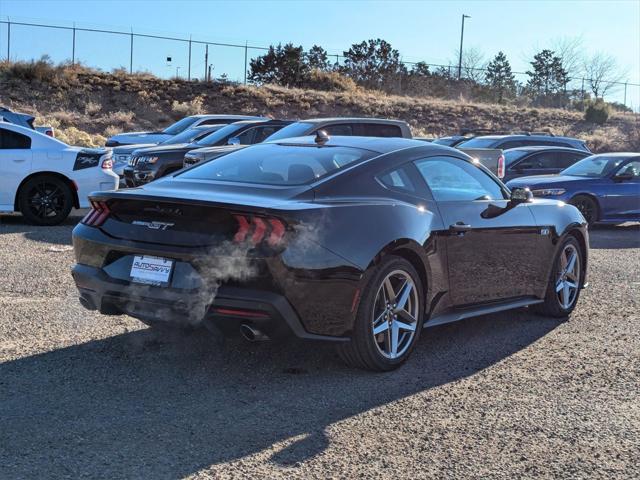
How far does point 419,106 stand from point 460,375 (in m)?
Answer: 43.9

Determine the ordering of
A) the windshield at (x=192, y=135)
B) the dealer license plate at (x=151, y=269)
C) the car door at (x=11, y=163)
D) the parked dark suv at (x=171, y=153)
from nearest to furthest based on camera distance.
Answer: the dealer license plate at (x=151, y=269)
the car door at (x=11, y=163)
the parked dark suv at (x=171, y=153)
the windshield at (x=192, y=135)

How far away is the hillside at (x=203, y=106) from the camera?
119ft

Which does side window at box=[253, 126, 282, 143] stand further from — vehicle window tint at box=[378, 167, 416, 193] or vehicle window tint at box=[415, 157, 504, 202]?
vehicle window tint at box=[378, 167, 416, 193]

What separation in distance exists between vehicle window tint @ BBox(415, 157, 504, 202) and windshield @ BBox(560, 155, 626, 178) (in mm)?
8935

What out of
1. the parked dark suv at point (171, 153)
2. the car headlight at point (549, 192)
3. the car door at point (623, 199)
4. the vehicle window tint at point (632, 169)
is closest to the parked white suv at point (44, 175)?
the parked dark suv at point (171, 153)

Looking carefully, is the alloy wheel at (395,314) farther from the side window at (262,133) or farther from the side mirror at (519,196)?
the side window at (262,133)

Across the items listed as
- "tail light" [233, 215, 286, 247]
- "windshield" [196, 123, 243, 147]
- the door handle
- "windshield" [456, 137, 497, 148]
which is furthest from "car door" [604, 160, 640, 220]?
"tail light" [233, 215, 286, 247]

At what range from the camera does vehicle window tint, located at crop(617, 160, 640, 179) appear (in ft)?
48.6

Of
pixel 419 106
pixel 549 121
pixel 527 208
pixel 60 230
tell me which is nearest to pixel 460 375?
pixel 527 208

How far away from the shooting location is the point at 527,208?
21.7 ft

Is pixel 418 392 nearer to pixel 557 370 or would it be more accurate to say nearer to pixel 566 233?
pixel 557 370

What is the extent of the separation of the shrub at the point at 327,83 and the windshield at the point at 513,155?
3392cm

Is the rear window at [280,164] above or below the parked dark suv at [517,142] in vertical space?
below

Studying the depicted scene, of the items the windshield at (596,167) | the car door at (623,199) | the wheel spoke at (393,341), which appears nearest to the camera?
the wheel spoke at (393,341)
